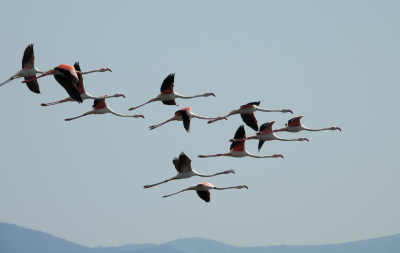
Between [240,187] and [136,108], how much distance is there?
673 cm

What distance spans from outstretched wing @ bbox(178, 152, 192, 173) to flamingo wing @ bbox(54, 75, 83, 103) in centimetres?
564

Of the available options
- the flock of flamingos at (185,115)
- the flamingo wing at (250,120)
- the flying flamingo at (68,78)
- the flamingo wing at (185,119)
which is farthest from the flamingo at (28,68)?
the flamingo wing at (250,120)

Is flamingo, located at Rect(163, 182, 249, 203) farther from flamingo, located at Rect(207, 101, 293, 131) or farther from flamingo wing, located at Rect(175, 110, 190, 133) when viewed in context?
flamingo, located at Rect(207, 101, 293, 131)

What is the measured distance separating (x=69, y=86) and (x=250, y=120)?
10.9 m

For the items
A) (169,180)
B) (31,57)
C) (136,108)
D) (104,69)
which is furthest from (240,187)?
(31,57)

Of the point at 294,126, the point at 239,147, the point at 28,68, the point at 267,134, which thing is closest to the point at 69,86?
the point at 28,68

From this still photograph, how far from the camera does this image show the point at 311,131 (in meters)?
32.0

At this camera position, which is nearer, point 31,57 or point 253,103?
point 31,57

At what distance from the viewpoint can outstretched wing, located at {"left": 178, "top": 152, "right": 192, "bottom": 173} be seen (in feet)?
87.8

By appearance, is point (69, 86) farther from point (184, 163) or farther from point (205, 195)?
point (205, 195)

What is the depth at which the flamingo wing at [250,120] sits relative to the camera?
31362 mm

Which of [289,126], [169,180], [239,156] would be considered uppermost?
[289,126]

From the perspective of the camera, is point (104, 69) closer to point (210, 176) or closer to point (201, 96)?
point (201, 96)

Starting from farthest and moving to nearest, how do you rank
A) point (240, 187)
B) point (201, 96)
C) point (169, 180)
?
1. point (201, 96)
2. point (240, 187)
3. point (169, 180)
